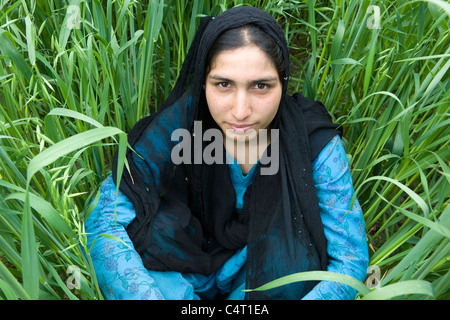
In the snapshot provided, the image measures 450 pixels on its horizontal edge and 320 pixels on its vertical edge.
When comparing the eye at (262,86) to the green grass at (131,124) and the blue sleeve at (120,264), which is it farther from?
the blue sleeve at (120,264)

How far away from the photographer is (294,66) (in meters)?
1.91

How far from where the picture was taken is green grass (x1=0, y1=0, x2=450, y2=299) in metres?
0.72

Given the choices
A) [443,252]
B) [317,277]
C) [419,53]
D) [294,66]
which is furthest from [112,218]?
[294,66]

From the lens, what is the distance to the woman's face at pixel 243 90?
0.94 m

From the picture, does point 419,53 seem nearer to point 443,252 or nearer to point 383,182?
point 383,182

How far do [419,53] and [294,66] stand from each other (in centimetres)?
77

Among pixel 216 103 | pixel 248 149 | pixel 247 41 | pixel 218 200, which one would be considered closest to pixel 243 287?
pixel 218 200

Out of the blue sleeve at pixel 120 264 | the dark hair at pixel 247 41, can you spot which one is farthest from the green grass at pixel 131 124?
the dark hair at pixel 247 41

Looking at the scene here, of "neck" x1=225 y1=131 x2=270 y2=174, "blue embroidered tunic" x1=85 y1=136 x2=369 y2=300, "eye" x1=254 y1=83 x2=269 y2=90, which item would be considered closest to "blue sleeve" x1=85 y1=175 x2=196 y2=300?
"blue embroidered tunic" x1=85 y1=136 x2=369 y2=300

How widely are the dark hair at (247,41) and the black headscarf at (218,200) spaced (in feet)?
0.16

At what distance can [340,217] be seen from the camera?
107 cm

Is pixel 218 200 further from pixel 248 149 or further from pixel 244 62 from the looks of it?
pixel 244 62

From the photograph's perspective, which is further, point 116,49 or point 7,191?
point 116,49
